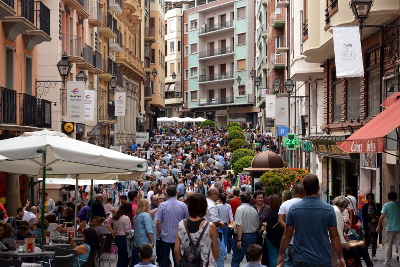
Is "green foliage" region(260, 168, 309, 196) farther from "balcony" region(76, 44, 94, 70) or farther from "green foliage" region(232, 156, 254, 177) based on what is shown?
"balcony" region(76, 44, 94, 70)

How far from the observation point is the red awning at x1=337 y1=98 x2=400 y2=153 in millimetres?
13369

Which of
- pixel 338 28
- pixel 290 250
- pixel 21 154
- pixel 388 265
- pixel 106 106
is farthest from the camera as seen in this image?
pixel 106 106

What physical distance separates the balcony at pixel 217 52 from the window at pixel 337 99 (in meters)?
58.9

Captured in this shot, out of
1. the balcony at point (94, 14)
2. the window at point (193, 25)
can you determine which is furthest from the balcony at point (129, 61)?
the window at point (193, 25)

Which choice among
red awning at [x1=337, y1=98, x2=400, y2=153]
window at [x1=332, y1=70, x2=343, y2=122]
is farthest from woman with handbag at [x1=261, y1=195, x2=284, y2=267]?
window at [x1=332, y1=70, x2=343, y2=122]

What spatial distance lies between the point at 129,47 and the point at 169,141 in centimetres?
783

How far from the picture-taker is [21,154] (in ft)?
36.7

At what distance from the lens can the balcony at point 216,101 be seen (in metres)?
86.4

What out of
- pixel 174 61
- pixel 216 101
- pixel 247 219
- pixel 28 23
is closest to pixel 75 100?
pixel 28 23

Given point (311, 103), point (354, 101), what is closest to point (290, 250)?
point (354, 101)

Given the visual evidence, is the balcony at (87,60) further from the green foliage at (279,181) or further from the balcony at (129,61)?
the green foliage at (279,181)

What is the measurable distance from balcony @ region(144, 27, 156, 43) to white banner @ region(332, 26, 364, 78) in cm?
Answer: 5116

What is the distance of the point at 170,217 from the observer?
12.3 meters

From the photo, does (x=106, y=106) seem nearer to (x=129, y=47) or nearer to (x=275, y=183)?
(x=129, y=47)
